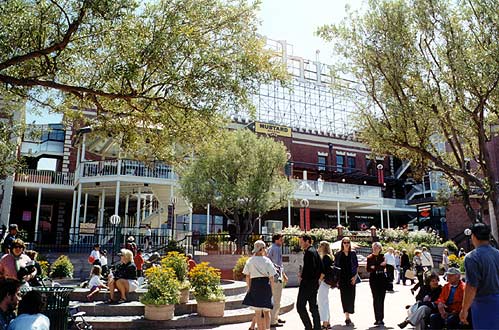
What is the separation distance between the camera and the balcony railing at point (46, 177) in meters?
25.1

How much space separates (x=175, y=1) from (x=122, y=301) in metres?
6.42

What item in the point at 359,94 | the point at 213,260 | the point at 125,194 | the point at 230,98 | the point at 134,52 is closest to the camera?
the point at 134,52

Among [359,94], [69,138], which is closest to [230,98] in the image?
[359,94]

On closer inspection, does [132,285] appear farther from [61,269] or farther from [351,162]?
[351,162]

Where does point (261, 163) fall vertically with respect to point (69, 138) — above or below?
below

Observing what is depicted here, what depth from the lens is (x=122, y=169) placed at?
22.6 m

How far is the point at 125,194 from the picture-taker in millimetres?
25766

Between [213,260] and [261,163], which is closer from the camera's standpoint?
[213,260]

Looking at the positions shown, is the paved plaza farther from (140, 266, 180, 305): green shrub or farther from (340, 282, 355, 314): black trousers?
(140, 266, 180, 305): green shrub

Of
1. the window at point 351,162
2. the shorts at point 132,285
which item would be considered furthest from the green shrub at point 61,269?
the window at point 351,162

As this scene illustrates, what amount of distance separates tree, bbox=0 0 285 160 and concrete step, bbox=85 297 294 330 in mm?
3660

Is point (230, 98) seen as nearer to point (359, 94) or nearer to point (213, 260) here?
point (359, 94)

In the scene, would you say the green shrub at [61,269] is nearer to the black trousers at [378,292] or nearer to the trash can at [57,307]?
the trash can at [57,307]

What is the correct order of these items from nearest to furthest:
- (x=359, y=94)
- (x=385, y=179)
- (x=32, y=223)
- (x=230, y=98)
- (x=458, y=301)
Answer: (x=458, y=301), (x=230, y=98), (x=359, y=94), (x=32, y=223), (x=385, y=179)
